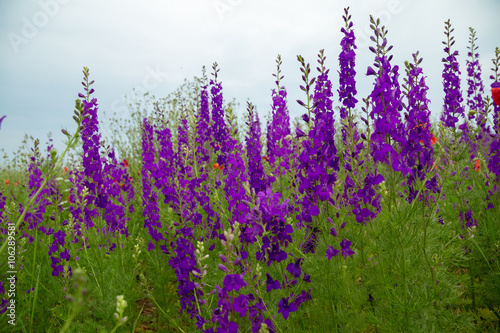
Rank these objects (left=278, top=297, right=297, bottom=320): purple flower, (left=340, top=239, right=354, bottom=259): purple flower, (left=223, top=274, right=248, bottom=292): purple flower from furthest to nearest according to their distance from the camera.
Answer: (left=340, top=239, right=354, bottom=259): purple flower
(left=278, top=297, right=297, bottom=320): purple flower
(left=223, top=274, right=248, bottom=292): purple flower

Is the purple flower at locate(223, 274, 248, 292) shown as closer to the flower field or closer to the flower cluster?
the flower field

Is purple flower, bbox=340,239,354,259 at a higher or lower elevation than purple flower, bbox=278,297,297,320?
higher

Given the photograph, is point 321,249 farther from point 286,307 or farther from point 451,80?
point 451,80

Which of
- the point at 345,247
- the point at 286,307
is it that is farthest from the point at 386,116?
the point at 286,307

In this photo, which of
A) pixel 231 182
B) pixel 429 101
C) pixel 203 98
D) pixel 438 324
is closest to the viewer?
pixel 438 324

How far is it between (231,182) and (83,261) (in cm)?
203

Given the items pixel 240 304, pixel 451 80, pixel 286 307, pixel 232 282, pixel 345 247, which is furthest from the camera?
pixel 451 80

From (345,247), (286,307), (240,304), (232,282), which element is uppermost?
(345,247)

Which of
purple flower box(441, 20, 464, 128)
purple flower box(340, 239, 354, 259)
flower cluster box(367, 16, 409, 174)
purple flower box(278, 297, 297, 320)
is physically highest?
purple flower box(441, 20, 464, 128)

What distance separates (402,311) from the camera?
2.52 meters

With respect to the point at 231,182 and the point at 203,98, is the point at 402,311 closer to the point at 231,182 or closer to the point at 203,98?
the point at 231,182

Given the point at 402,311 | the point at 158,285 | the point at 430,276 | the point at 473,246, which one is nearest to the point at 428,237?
the point at 430,276

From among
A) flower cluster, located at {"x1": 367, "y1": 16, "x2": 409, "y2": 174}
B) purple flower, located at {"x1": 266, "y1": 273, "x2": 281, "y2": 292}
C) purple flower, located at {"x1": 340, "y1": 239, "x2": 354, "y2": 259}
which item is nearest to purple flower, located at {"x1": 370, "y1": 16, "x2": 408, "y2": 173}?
flower cluster, located at {"x1": 367, "y1": 16, "x2": 409, "y2": 174}

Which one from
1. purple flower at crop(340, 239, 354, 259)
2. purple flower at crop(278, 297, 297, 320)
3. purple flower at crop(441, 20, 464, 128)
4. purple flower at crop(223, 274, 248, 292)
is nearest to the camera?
purple flower at crop(223, 274, 248, 292)
